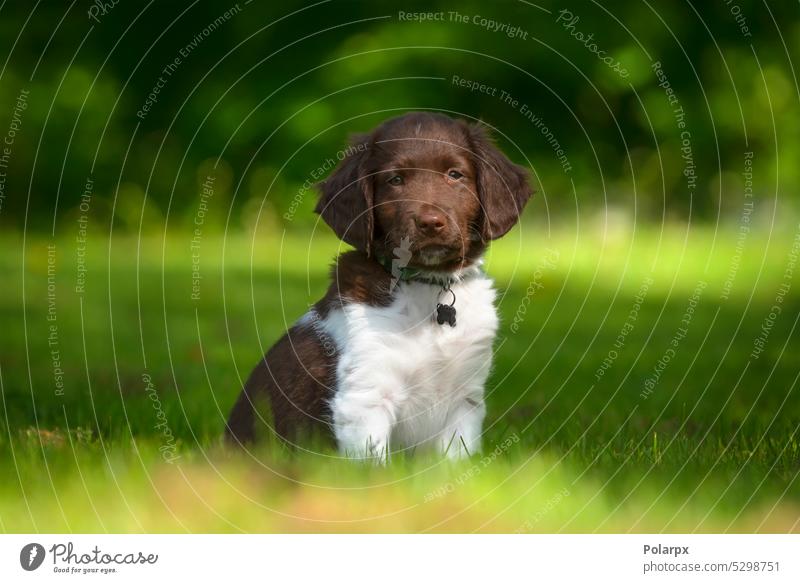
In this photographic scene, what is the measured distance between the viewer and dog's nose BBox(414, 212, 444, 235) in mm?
6568

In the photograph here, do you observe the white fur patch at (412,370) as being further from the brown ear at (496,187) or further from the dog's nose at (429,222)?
the dog's nose at (429,222)

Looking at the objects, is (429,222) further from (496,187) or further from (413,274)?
(496,187)

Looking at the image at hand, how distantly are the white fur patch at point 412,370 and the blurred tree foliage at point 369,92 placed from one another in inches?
298

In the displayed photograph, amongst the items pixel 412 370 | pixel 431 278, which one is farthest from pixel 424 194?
pixel 412 370

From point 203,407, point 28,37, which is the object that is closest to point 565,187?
point 28,37

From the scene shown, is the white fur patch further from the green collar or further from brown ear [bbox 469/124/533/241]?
brown ear [bbox 469/124/533/241]

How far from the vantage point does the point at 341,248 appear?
306 inches

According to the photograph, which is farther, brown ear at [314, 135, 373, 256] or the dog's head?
brown ear at [314, 135, 373, 256]

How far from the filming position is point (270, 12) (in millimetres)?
16641

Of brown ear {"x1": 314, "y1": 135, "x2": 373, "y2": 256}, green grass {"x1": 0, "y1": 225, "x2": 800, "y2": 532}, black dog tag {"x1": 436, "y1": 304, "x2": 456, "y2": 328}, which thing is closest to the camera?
green grass {"x1": 0, "y1": 225, "x2": 800, "y2": 532}

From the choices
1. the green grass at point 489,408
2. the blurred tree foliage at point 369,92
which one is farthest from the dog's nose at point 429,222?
the blurred tree foliage at point 369,92

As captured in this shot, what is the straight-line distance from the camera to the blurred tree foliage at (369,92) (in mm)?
15289

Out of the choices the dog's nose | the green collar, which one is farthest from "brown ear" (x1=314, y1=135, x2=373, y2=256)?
the dog's nose

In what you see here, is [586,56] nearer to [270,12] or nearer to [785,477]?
[270,12]
